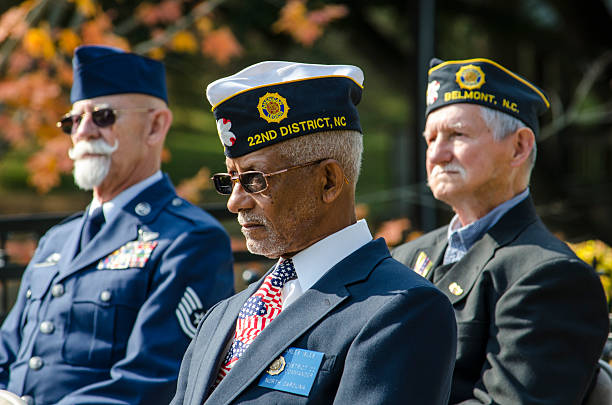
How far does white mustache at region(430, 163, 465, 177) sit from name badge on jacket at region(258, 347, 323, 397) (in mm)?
1367

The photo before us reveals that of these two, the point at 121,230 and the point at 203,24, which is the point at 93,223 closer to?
the point at 121,230

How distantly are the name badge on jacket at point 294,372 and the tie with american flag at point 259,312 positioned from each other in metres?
0.19

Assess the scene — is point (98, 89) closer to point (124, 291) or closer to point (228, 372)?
point (124, 291)

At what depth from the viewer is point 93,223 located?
353 cm

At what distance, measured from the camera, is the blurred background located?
584 cm

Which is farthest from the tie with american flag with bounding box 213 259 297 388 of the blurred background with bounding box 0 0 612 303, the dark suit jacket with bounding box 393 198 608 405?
the blurred background with bounding box 0 0 612 303

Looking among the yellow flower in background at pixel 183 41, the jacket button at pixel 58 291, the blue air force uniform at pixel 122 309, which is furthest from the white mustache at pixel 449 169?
the yellow flower in background at pixel 183 41

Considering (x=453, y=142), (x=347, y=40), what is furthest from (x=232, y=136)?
(x=347, y=40)

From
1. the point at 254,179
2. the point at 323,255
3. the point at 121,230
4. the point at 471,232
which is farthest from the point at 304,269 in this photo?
the point at 121,230

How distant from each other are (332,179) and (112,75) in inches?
74.1

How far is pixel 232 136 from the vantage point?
2.12 metres

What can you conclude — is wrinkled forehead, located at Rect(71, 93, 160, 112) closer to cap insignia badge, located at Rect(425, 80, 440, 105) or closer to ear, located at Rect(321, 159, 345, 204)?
cap insignia badge, located at Rect(425, 80, 440, 105)

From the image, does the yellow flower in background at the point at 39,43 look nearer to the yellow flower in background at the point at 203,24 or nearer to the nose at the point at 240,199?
the yellow flower in background at the point at 203,24

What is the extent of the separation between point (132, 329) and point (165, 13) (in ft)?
12.3
